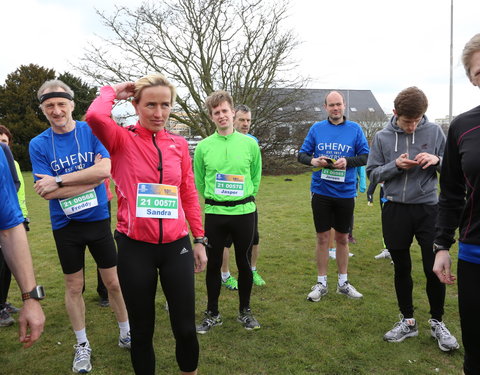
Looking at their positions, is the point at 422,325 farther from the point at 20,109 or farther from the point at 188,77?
the point at 20,109

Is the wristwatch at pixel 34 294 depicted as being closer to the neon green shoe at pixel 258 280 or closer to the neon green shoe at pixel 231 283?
the neon green shoe at pixel 231 283

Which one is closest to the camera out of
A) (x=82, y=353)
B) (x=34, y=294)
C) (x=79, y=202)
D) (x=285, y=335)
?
(x=34, y=294)

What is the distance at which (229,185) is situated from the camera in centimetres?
381

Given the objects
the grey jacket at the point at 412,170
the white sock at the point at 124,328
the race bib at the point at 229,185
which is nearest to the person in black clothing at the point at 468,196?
the grey jacket at the point at 412,170

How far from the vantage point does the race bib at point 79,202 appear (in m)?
3.09

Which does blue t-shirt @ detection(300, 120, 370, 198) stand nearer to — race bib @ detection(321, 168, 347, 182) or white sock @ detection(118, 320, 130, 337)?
race bib @ detection(321, 168, 347, 182)

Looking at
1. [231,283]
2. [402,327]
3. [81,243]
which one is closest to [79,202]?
[81,243]

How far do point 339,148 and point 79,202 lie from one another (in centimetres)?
292

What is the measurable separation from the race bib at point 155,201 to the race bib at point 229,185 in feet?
4.31

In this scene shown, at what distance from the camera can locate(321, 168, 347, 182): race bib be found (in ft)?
14.5

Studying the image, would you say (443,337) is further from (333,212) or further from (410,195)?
(333,212)

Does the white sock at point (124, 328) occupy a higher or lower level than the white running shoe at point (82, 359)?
higher

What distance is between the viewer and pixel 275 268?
228 inches

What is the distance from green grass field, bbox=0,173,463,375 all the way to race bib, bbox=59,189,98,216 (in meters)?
1.34
